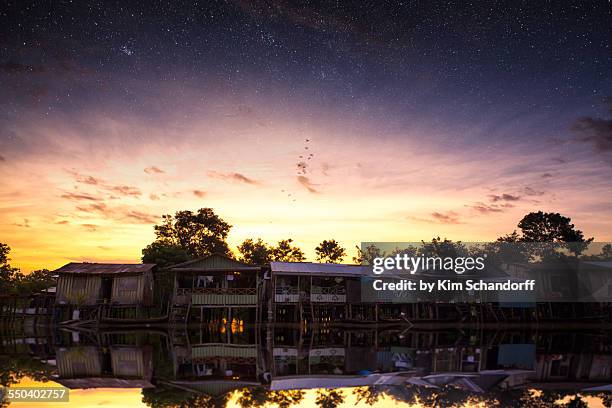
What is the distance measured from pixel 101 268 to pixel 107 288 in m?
1.63

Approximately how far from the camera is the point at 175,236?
219 feet

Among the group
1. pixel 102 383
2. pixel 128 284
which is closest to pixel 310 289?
pixel 128 284

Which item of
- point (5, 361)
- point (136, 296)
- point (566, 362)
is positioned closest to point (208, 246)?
point (136, 296)

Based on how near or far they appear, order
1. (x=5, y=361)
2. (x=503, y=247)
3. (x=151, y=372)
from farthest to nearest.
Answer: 1. (x=503, y=247)
2. (x=5, y=361)
3. (x=151, y=372)

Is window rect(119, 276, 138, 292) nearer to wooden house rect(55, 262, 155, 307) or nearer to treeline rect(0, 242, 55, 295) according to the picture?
wooden house rect(55, 262, 155, 307)

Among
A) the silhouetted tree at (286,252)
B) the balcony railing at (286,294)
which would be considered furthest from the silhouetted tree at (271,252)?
the balcony railing at (286,294)

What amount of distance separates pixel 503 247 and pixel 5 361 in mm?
55804

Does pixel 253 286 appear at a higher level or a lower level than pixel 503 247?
lower

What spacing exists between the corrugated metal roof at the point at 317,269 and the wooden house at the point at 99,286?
1047 cm

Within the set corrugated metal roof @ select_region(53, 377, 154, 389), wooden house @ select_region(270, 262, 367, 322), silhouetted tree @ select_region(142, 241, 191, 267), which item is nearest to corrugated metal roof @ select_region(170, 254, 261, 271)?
wooden house @ select_region(270, 262, 367, 322)

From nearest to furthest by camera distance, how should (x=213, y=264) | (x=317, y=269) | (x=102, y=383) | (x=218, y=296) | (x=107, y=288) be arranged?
(x=102, y=383), (x=218, y=296), (x=213, y=264), (x=317, y=269), (x=107, y=288)

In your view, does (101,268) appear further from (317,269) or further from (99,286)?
(317,269)

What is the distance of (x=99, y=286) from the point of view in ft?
126

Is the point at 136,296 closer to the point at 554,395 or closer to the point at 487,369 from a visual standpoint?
the point at 487,369
